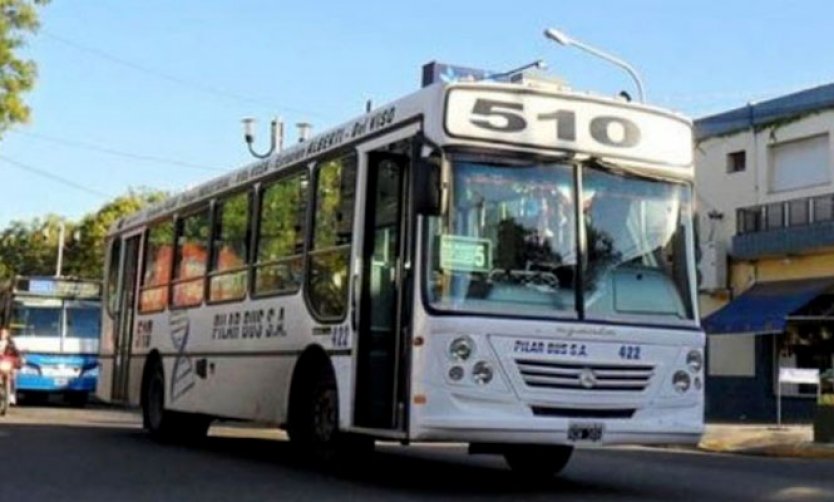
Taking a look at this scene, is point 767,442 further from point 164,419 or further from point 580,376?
point 580,376

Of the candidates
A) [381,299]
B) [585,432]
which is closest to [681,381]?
[585,432]

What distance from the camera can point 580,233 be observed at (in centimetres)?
1061

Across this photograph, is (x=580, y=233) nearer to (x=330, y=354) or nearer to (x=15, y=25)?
(x=330, y=354)

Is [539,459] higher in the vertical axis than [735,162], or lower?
lower

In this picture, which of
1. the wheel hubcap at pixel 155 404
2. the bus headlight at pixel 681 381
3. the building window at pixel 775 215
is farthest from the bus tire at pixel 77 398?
the bus headlight at pixel 681 381

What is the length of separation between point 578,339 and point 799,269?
826 inches

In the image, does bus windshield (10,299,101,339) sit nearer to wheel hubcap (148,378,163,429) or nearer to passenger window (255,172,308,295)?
wheel hubcap (148,378,163,429)

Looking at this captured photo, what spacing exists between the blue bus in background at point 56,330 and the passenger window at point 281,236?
16.1m

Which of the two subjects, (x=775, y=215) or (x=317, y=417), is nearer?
(x=317, y=417)

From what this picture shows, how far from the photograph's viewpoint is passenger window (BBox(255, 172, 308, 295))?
12.8 m

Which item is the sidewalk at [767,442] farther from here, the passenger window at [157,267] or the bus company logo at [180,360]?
the passenger window at [157,267]

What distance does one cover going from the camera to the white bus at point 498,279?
10.1 meters

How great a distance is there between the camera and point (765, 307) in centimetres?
2917

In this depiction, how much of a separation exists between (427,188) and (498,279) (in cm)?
96
